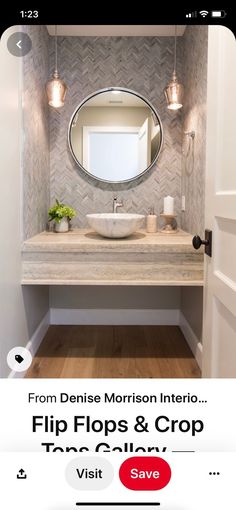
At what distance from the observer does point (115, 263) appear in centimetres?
156

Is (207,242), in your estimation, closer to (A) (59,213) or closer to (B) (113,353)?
(B) (113,353)

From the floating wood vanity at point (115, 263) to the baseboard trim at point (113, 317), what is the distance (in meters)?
0.70

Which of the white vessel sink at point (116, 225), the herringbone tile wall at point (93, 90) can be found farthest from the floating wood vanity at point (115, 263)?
the herringbone tile wall at point (93, 90)

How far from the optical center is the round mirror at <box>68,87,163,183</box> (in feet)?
6.89

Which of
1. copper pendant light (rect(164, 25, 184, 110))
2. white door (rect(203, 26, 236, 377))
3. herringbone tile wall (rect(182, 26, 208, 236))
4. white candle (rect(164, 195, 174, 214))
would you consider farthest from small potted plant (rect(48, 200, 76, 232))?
white door (rect(203, 26, 236, 377))

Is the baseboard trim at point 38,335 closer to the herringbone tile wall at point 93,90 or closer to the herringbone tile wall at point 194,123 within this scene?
the herringbone tile wall at point 93,90

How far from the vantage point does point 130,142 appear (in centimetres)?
211

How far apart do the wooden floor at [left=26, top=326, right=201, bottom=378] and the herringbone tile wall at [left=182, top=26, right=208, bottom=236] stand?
0.57 metres

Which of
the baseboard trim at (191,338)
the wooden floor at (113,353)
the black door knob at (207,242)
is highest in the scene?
the black door knob at (207,242)

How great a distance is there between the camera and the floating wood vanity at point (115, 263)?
1.55 m

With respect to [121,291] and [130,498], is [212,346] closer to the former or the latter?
[130,498]

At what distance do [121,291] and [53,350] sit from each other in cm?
55

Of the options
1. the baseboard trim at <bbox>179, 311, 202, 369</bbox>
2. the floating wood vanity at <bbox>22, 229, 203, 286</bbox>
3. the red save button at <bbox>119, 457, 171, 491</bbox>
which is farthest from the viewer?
the baseboard trim at <bbox>179, 311, 202, 369</bbox>
